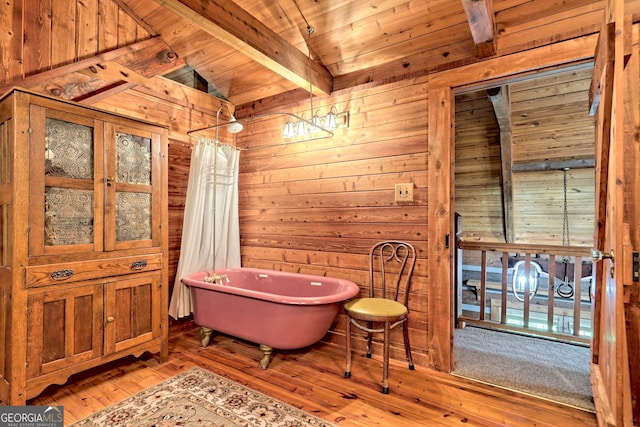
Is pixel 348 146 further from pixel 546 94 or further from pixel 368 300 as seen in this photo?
pixel 546 94

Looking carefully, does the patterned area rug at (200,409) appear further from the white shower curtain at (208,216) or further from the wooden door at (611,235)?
the wooden door at (611,235)

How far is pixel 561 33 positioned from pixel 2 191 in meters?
3.52

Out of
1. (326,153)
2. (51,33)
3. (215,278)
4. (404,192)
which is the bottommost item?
(215,278)

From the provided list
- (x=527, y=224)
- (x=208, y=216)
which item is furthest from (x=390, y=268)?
(x=527, y=224)

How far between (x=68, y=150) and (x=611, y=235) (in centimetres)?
295

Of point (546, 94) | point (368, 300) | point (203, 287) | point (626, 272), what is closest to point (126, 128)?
point (203, 287)

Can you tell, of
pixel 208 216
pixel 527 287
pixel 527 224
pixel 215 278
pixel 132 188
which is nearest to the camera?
pixel 132 188

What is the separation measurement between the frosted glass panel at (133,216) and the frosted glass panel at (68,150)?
0.27 metres

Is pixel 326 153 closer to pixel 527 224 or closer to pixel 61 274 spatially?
pixel 61 274

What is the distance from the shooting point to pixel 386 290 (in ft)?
8.71

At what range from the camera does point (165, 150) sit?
254 centimetres

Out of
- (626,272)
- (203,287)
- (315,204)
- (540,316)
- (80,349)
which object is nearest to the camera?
(626,272)

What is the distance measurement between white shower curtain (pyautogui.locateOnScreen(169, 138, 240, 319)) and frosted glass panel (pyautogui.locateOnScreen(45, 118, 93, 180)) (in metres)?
1.01

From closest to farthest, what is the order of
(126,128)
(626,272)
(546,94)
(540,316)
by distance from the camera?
(626,272)
(126,128)
(546,94)
(540,316)
